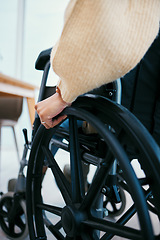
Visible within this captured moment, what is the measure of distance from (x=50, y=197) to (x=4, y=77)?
0.91 metres

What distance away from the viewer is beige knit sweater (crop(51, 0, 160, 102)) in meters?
0.44

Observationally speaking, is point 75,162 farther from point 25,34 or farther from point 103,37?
point 25,34

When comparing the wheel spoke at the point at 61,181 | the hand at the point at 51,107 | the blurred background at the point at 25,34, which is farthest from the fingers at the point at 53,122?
the blurred background at the point at 25,34

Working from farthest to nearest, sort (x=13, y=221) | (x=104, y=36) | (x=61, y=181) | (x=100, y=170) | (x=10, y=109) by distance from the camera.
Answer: (x=10, y=109) < (x=13, y=221) < (x=61, y=181) < (x=100, y=170) < (x=104, y=36)

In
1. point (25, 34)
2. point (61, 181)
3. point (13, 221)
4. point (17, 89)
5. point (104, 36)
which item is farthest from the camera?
point (25, 34)

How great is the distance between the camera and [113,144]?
1.48 feet

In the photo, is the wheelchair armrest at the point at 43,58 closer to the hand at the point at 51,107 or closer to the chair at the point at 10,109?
the hand at the point at 51,107

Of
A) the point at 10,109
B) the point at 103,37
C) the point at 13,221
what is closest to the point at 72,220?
the point at 103,37

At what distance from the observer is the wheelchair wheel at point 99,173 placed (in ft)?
1.44

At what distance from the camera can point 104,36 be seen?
1.44ft

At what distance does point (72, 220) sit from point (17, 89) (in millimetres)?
1471

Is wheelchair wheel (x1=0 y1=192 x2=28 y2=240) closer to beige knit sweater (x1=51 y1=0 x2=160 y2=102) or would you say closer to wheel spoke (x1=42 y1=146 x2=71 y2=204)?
wheel spoke (x1=42 y1=146 x2=71 y2=204)

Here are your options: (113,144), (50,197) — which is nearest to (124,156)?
(113,144)

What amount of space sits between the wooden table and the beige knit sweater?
3.89ft
